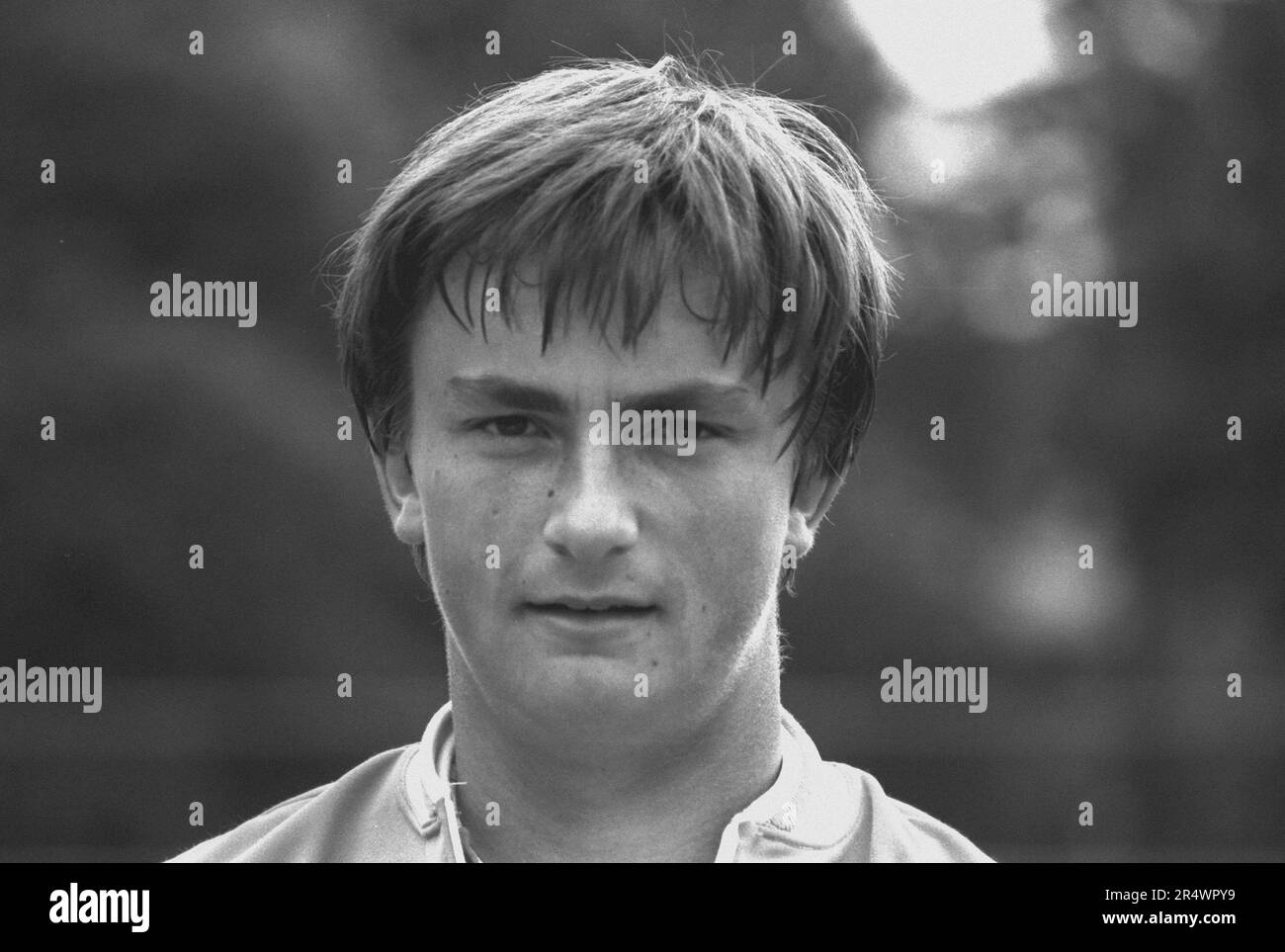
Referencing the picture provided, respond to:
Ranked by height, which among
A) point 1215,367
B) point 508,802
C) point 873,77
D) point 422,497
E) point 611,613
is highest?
point 873,77

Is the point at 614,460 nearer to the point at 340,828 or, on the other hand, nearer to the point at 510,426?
the point at 510,426

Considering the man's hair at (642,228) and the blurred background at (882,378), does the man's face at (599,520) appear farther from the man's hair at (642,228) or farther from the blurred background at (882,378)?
the blurred background at (882,378)

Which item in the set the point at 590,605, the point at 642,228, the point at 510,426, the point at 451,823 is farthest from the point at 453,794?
the point at 642,228

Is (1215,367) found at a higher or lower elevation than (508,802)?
higher

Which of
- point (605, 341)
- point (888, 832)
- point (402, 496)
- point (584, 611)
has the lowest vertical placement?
point (888, 832)

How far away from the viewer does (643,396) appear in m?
1.39

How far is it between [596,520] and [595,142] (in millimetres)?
359

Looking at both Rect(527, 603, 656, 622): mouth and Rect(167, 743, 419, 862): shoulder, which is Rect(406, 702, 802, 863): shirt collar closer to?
Rect(167, 743, 419, 862): shoulder

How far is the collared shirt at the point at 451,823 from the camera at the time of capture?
1487mm

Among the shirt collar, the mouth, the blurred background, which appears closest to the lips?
the mouth

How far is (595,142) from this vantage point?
4.82ft

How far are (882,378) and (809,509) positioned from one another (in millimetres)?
286
